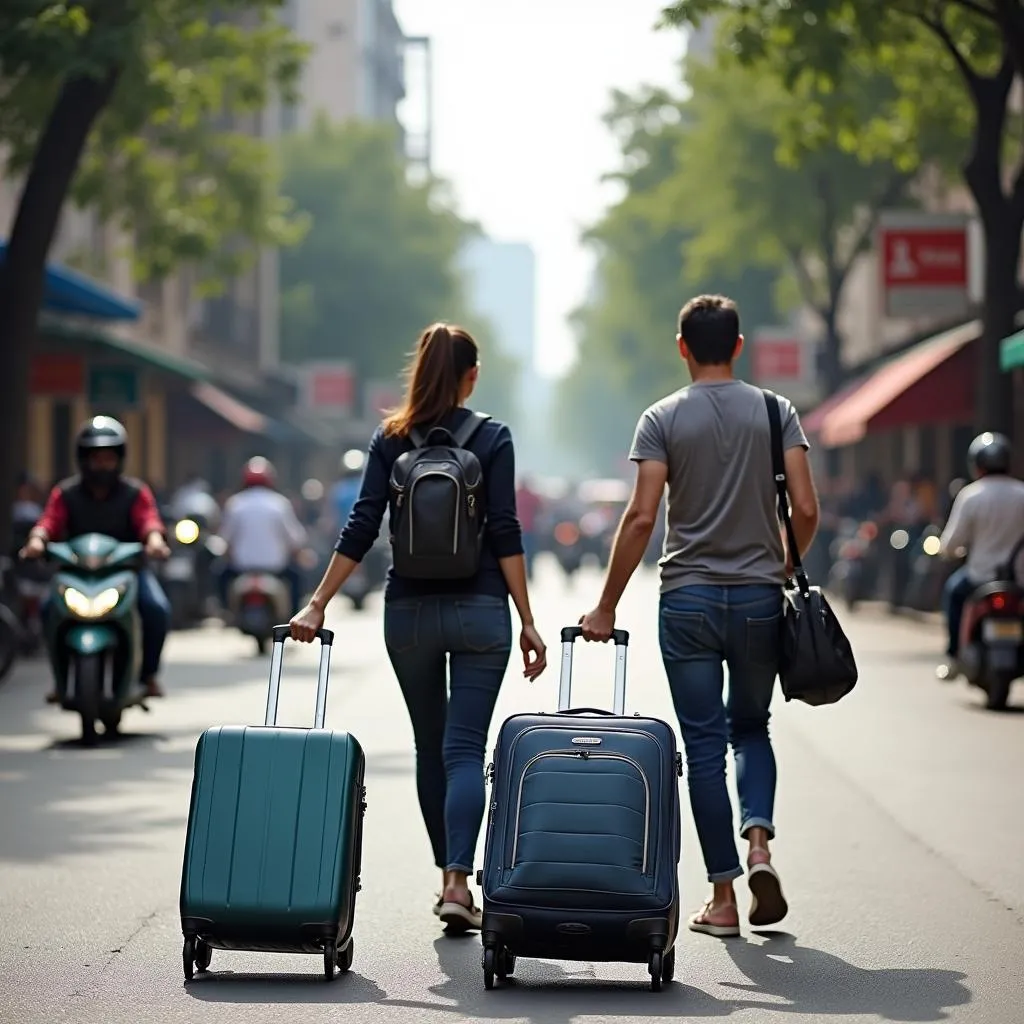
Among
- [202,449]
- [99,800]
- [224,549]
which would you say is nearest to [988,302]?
[224,549]

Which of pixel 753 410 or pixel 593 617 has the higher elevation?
pixel 753 410

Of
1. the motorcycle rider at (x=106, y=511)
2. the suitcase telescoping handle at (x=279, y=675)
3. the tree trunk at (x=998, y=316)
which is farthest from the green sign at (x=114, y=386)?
the suitcase telescoping handle at (x=279, y=675)

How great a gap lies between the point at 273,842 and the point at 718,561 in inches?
66.4

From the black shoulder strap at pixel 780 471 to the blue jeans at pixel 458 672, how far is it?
85cm

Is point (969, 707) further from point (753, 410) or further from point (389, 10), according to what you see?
point (389, 10)

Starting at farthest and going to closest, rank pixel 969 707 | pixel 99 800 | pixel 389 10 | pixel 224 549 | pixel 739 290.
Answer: pixel 389 10 → pixel 739 290 → pixel 224 549 → pixel 969 707 → pixel 99 800

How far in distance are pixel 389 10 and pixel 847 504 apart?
7921 centimetres

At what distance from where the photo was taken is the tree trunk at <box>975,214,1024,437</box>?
22.3 metres

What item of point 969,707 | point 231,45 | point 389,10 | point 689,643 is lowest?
point 969,707

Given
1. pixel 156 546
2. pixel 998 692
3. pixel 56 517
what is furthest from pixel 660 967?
pixel 998 692

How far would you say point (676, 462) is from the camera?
7.32m

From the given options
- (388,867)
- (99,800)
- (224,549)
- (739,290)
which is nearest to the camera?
(388,867)

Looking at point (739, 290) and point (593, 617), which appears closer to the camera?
point (593, 617)

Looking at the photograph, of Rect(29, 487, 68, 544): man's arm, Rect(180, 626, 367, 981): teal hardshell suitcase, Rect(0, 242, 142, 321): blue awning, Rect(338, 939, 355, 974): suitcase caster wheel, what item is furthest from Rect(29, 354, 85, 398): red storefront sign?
Rect(180, 626, 367, 981): teal hardshell suitcase
